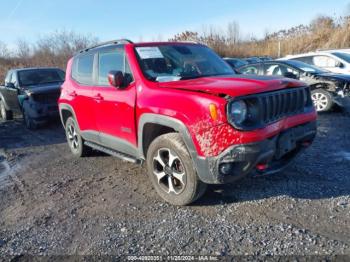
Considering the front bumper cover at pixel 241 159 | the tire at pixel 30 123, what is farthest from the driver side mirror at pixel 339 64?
the tire at pixel 30 123

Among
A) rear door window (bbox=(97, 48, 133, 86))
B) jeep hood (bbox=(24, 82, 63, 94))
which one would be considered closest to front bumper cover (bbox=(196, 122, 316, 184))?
rear door window (bbox=(97, 48, 133, 86))

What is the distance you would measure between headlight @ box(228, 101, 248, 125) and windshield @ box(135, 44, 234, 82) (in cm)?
105

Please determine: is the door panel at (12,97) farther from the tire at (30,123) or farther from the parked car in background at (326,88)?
the parked car in background at (326,88)

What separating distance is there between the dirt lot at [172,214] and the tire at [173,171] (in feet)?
0.52

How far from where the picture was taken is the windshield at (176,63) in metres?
4.01

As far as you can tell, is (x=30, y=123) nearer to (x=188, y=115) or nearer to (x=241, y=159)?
(x=188, y=115)

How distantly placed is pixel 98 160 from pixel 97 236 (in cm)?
265

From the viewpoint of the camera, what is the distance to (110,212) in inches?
146

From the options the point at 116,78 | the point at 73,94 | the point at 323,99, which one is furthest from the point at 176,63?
the point at 323,99

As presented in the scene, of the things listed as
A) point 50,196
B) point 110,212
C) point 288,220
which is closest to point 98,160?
point 50,196

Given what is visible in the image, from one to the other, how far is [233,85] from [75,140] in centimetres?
377

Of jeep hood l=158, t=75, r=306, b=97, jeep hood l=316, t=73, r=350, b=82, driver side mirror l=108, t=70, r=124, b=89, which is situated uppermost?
driver side mirror l=108, t=70, r=124, b=89

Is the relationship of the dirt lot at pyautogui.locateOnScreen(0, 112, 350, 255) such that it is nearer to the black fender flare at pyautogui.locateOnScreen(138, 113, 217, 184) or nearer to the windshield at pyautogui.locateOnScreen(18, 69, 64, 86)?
the black fender flare at pyautogui.locateOnScreen(138, 113, 217, 184)

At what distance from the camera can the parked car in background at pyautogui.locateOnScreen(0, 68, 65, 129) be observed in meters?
8.36
